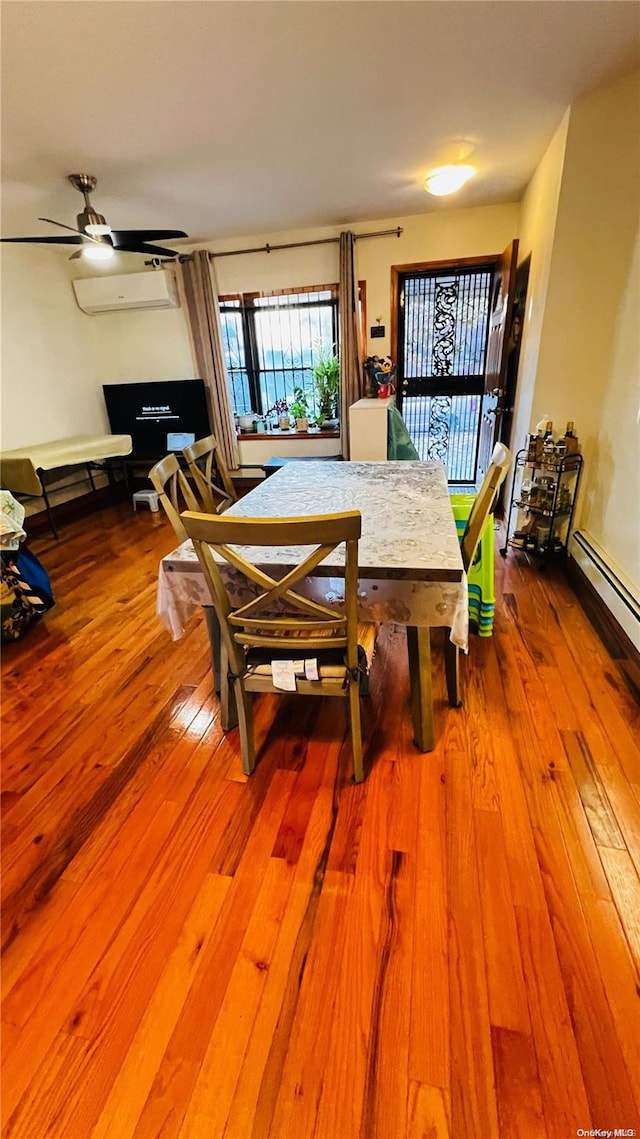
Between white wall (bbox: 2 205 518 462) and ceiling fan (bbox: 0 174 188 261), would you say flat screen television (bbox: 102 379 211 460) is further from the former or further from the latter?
ceiling fan (bbox: 0 174 188 261)

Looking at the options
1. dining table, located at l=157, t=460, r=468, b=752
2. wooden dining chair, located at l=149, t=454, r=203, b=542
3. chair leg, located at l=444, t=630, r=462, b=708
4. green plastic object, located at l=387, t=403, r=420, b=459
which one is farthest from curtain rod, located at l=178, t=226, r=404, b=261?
chair leg, located at l=444, t=630, r=462, b=708

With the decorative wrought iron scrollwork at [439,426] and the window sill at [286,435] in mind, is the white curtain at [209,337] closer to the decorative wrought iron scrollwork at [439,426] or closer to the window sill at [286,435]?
the window sill at [286,435]

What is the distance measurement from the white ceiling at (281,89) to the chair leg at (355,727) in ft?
7.60

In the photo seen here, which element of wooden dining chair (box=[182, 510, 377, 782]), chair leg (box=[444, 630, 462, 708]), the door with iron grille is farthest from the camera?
the door with iron grille

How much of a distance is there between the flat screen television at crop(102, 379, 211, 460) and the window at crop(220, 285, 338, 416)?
425 millimetres

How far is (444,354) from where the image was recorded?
4559mm

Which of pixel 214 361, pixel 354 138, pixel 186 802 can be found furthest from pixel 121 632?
pixel 214 361

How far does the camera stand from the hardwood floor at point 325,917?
0.88 metres

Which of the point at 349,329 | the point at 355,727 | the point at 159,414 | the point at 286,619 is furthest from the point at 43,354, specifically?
the point at 355,727

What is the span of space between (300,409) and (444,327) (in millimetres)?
A: 1651

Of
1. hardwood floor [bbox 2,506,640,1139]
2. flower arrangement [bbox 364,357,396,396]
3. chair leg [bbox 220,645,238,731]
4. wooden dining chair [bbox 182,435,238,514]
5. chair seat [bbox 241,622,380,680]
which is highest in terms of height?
flower arrangement [bbox 364,357,396,396]

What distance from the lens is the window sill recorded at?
492cm

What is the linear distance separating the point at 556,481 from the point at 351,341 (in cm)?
255

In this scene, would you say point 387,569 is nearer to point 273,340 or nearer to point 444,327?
point 444,327
